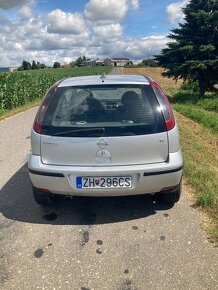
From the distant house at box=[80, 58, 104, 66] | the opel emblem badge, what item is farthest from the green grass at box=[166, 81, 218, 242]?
the distant house at box=[80, 58, 104, 66]

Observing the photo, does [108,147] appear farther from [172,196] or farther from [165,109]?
[172,196]

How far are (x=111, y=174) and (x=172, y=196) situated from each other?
3.44 ft

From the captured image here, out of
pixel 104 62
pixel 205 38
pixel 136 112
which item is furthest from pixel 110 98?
pixel 104 62

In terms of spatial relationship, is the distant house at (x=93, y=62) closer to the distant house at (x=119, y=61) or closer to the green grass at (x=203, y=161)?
the distant house at (x=119, y=61)

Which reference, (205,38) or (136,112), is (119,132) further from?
(205,38)

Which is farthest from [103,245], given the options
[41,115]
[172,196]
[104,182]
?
[41,115]

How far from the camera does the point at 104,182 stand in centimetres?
367

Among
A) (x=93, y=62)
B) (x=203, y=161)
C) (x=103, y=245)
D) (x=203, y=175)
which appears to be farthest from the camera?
(x=93, y=62)

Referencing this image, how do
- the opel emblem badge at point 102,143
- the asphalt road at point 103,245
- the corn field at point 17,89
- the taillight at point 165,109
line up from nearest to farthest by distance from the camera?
the asphalt road at point 103,245 → the opel emblem badge at point 102,143 → the taillight at point 165,109 → the corn field at point 17,89

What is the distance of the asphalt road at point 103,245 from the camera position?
2875mm

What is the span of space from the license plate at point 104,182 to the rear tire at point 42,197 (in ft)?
2.06

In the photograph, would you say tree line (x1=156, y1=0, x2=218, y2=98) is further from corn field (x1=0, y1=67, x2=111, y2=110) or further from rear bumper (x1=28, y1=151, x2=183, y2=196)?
rear bumper (x1=28, y1=151, x2=183, y2=196)

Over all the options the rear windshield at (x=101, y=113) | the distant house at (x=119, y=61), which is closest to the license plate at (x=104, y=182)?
the rear windshield at (x=101, y=113)

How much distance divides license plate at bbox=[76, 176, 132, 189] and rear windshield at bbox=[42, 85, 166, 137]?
1.66 feet
